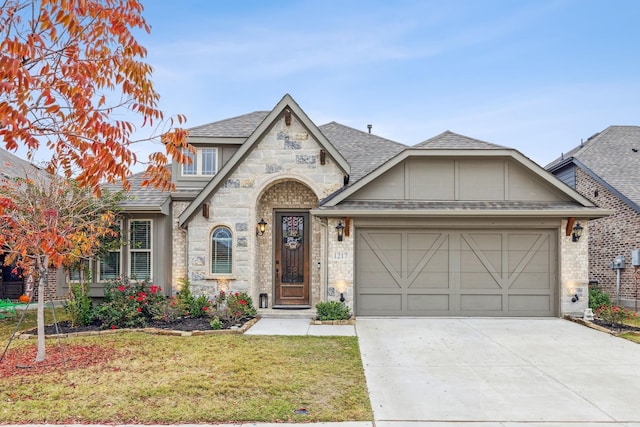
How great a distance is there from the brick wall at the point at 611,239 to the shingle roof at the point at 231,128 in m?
→ 12.4

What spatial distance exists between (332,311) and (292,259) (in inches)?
107

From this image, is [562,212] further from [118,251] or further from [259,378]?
[118,251]

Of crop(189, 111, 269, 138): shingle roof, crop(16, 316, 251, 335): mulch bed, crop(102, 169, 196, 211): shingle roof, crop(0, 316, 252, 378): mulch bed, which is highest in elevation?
crop(189, 111, 269, 138): shingle roof

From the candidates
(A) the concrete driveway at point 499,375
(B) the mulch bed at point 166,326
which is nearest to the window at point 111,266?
(B) the mulch bed at point 166,326

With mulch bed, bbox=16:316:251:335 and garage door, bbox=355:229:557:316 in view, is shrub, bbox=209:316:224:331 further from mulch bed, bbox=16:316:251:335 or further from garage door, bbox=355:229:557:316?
garage door, bbox=355:229:557:316

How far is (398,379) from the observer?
6086mm

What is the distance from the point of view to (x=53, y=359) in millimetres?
7203

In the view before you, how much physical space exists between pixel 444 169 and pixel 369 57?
1274 centimetres

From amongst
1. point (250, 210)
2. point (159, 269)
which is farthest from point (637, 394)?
point (159, 269)

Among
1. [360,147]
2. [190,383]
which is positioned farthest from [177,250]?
[190,383]

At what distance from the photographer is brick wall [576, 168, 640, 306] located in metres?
13.8

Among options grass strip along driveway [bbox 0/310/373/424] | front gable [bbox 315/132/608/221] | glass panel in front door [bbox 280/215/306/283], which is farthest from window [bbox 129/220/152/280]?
front gable [bbox 315/132/608/221]

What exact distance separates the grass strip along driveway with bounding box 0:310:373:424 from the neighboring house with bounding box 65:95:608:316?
10.2 feet

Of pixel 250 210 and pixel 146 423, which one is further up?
pixel 250 210
